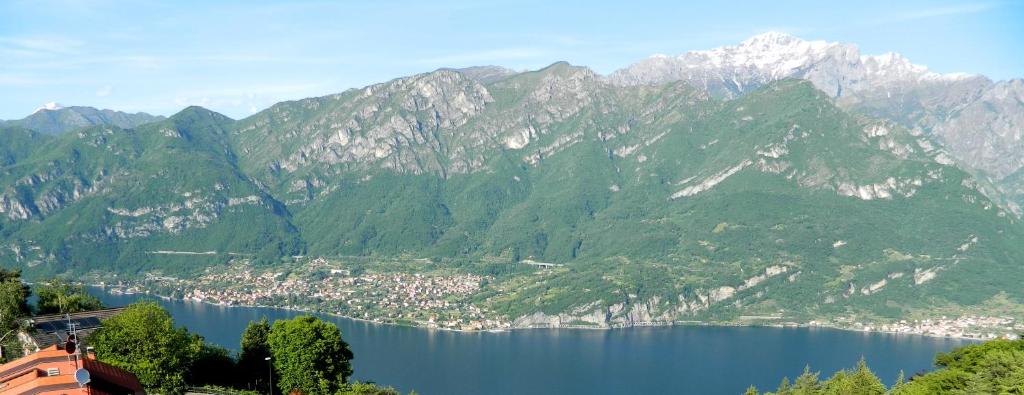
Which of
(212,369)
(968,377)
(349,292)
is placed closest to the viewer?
(968,377)

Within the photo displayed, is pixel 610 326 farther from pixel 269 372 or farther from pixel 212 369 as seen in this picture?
pixel 212 369

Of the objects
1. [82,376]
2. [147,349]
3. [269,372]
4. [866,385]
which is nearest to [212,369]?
[269,372]

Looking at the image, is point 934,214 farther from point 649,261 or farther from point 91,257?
point 91,257

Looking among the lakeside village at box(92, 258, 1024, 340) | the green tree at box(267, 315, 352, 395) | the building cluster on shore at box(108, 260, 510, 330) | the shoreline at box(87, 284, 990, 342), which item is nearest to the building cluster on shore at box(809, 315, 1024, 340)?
the lakeside village at box(92, 258, 1024, 340)

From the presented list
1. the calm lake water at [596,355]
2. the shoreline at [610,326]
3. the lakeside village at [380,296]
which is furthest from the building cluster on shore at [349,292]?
the calm lake water at [596,355]

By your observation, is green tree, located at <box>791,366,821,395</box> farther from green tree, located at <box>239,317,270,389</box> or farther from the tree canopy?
green tree, located at <box>239,317,270,389</box>
